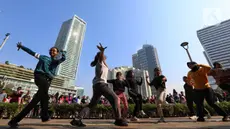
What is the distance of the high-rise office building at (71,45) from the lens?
173m

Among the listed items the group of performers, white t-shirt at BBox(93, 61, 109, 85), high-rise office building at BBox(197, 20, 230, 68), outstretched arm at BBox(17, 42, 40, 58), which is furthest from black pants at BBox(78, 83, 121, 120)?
high-rise office building at BBox(197, 20, 230, 68)

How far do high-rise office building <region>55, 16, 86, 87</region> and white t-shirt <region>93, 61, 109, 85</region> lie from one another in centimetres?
16852

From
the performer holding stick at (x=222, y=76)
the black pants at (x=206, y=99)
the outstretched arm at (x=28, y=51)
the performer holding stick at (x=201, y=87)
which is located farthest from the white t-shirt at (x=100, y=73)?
the performer holding stick at (x=222, y=76)

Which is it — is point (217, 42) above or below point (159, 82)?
above

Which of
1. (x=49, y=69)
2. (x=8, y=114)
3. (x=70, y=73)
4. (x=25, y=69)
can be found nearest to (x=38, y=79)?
(x=49, y=69)

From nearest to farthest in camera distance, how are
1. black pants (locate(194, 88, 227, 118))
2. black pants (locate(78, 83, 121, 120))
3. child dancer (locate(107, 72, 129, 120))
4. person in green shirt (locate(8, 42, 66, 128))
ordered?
1. person in green shirt (locate(8, 42, 66, 128))
2. black pants (locate(78, 83, 121, 120))
3. black pants (locate(194, 88, 227, 118))
4. child dancer (locate(107, 72, 129, 120))

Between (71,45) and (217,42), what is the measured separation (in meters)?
143

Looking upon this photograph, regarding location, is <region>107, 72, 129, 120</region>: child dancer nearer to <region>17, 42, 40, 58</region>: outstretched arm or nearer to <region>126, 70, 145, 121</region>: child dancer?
<region>126, 70, 145, 121</region>: child dancer

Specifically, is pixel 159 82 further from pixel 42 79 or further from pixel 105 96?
pixel 42 79

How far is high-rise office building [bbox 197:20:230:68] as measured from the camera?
433 ft

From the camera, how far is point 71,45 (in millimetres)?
174125

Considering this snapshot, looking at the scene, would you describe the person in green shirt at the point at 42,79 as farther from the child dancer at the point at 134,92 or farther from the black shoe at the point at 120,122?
the child dancer at the point at 134,92

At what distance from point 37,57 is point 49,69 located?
452 mm

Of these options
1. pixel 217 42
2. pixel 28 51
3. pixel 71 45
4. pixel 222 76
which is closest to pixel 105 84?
pixel 28 51
